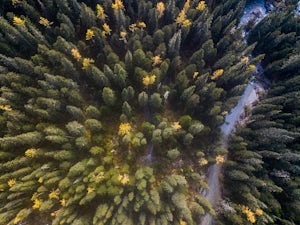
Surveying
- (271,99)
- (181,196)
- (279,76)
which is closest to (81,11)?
(181,196)

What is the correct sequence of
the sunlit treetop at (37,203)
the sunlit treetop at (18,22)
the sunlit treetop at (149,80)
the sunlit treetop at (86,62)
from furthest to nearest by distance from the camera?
the sunlit treetop at (86,62), the sunlit treetop at (18,22), the sunlit treetop at (149,80), the sunlit treetop at (37,203)

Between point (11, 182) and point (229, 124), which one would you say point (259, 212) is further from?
point (11, 182)

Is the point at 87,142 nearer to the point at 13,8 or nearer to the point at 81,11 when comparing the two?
the point at 81,11

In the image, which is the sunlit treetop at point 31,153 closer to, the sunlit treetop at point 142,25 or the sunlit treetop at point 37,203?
the sunlit treetop at point 37,203

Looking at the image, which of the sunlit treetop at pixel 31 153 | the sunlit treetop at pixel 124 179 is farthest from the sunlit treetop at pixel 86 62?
the sunlit treetop at pixel 124 179

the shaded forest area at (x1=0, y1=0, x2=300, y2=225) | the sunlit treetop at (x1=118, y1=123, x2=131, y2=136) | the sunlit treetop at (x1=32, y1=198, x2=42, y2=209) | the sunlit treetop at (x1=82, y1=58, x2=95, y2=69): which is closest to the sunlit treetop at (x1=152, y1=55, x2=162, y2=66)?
the shaded forest area at (x1=0, y1=0, x2=300, y2=225)

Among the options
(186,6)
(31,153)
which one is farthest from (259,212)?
(186,6)
